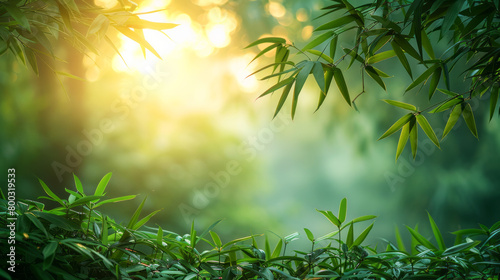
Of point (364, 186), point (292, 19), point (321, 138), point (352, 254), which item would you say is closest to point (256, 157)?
point (321, 138)

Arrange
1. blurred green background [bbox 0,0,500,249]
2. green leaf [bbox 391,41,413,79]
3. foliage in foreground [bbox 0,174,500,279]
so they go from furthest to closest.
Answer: blurred green background [bbox 0,0,500,249] < green leaf [bbox 391,41,413,79] < foliage in foreground [bbox 0,174,500,279]

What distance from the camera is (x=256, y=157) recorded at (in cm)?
244

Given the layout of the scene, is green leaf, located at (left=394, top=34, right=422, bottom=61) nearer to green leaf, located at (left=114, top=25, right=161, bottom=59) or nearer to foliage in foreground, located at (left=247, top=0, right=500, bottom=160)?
foliage in foreground, located at (left=247, top=0, right=500, bottom=160)

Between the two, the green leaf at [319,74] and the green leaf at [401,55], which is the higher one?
the green leaf at [401,55]

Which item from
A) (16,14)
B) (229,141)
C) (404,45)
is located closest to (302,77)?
(404,45)

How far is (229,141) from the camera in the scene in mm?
2252

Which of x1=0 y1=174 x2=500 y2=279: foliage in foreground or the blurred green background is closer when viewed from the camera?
x1=0 y1=174 x2=500 y2=279: foliage in foreground

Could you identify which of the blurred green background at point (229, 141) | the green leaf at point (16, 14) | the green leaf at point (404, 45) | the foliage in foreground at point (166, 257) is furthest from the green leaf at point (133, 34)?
the blurred green background at point (229, 141)

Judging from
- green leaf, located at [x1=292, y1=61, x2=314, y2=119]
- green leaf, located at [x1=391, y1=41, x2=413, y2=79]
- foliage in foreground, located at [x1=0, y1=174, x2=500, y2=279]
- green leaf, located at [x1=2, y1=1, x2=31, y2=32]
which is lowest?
foliage in foreground, located at [x1=0, y1=174, x2=500, y2=279]

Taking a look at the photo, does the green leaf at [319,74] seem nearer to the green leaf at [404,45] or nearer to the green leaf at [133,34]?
the green leaf at [404,45]

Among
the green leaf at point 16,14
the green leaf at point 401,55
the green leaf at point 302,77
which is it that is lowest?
the green leaf at point 302,77

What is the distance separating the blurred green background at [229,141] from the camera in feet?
5.54

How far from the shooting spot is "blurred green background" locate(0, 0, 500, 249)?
5.54 ft

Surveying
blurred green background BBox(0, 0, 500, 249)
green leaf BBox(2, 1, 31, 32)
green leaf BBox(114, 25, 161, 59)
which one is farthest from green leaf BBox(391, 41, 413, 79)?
blurred green background BBox(0, 0, 500, 249)
